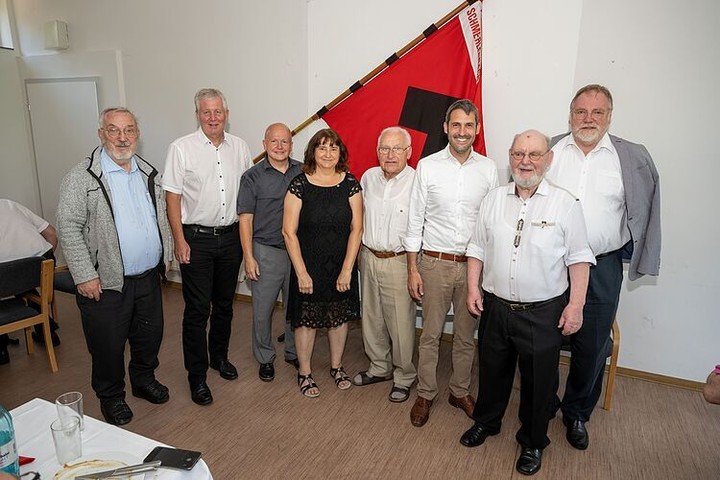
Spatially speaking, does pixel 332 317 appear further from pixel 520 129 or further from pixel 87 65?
pixel 87 65

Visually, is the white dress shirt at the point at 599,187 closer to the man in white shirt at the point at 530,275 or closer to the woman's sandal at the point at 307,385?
the man in white shirt at the point at 530,275

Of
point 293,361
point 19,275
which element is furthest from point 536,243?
point 19,275

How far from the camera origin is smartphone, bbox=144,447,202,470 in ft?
3.49

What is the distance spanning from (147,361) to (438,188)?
1756 millimetres

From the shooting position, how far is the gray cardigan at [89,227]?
6.72 feet

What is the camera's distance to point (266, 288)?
8.89ft

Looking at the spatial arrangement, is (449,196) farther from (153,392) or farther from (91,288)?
(153,392)

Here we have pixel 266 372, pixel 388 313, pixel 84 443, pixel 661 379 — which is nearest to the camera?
pixel 84 443

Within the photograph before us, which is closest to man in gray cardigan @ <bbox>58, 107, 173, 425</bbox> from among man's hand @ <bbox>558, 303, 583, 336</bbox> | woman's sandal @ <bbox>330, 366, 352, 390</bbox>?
woman's sandal @ <bbox>330, 366, 352, 390</bbox>

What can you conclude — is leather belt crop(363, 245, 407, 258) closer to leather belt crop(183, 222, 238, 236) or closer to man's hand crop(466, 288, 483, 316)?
man's hand crop(466, 288, 483, 316)

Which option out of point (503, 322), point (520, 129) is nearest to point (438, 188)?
point (503, 322)

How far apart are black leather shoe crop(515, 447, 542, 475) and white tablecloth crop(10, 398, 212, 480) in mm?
1492

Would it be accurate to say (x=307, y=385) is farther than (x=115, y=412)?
Yes

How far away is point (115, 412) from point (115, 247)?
84 cm
